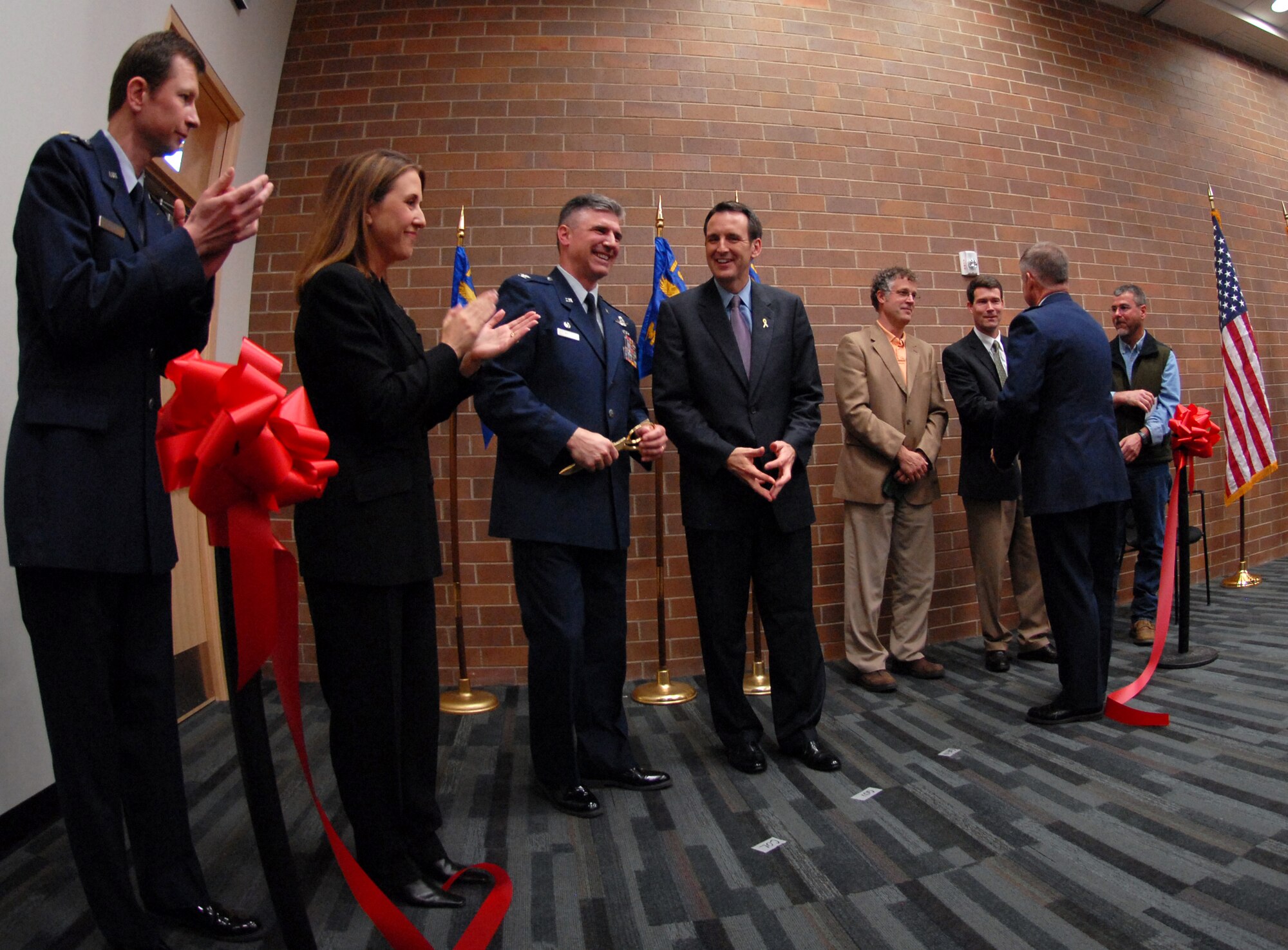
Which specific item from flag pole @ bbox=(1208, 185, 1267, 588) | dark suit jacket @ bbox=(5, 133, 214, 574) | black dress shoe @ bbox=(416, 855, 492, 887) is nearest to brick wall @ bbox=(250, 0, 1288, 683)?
flag pole @ bbox=(1208, 185, 1267, 588)

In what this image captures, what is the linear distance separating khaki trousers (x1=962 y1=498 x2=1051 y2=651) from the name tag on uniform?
3247mm

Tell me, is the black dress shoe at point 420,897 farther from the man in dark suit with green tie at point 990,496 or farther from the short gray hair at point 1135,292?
the short gray hair at point 1135,292

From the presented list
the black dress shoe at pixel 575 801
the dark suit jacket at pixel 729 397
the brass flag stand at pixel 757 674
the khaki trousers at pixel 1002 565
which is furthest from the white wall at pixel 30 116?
the khaki trousers at pixel 1002 565

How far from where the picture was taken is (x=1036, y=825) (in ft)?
5.58

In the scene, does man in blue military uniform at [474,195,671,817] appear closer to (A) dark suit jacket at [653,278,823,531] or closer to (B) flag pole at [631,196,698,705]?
(A) dark suit jacket at [653,278,823,531]

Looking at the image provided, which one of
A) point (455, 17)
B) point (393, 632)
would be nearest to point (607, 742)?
point (393, 632)

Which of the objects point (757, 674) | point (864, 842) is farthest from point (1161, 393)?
point (864, 842)

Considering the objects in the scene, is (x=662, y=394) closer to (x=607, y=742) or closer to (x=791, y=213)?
(x=607, y=742)

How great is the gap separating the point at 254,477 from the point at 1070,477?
8.03 ft

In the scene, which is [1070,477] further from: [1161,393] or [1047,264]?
[1161,393]

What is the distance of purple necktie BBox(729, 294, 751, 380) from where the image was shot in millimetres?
2271

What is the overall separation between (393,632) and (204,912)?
0.62 m

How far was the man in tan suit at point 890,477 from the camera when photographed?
10.1 ft

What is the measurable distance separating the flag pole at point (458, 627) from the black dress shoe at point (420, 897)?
138 centimetres
